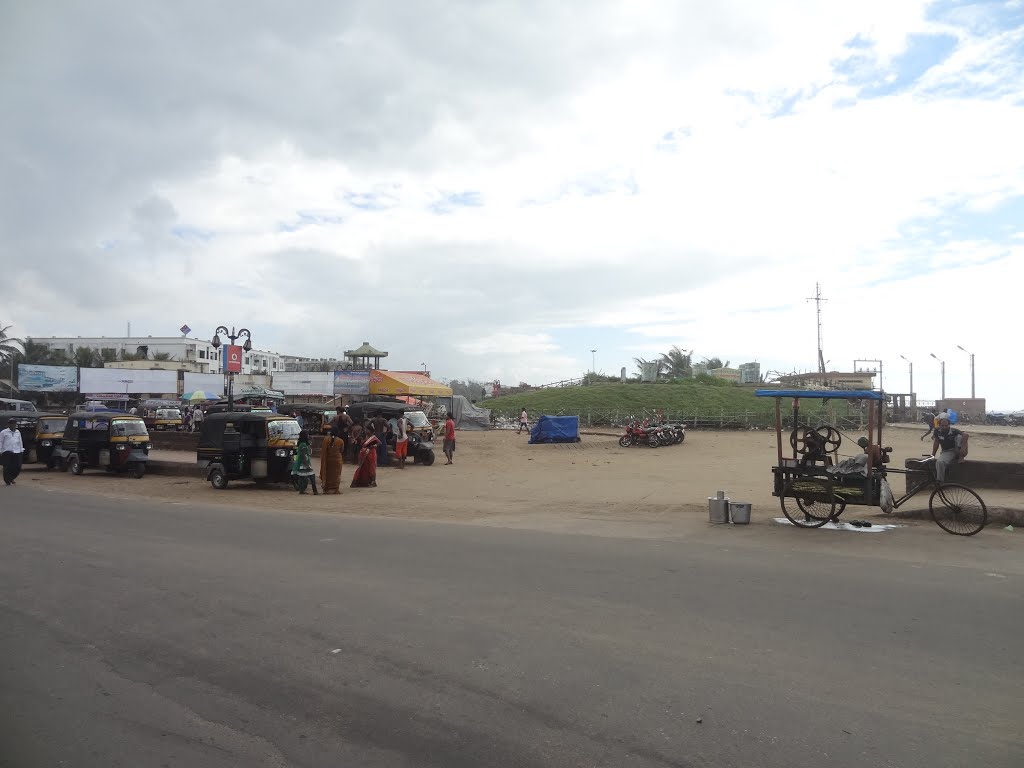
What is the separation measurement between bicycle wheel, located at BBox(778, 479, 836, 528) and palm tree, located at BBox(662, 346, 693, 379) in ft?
226

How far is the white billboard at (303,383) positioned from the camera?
55438 mm

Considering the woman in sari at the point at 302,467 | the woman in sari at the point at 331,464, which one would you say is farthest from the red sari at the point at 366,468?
the woman in sari at the point at 302,467

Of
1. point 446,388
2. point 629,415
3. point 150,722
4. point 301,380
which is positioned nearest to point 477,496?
point 150,722

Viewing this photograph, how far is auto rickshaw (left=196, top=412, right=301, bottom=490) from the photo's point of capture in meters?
17.4

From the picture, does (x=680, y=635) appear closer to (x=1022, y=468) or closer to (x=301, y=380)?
(x=1022, y=468)

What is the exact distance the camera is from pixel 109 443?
20984mm

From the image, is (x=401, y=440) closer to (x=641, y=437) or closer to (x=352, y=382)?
(x=641, y=437)

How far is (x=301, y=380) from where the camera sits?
185 feet

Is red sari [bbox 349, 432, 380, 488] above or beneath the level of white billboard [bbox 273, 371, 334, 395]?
beneath

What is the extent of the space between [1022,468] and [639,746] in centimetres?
1220

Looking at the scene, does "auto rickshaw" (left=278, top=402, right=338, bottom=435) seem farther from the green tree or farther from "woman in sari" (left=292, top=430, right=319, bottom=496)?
the green tree

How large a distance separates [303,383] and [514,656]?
54059 mm

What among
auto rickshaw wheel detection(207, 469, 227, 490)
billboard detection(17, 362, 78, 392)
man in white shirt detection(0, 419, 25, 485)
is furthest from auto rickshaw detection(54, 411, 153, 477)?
billboard detection(17, 362, 78, 392)

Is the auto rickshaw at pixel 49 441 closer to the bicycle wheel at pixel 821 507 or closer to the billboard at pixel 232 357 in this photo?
the billboard at pixel 232 357
